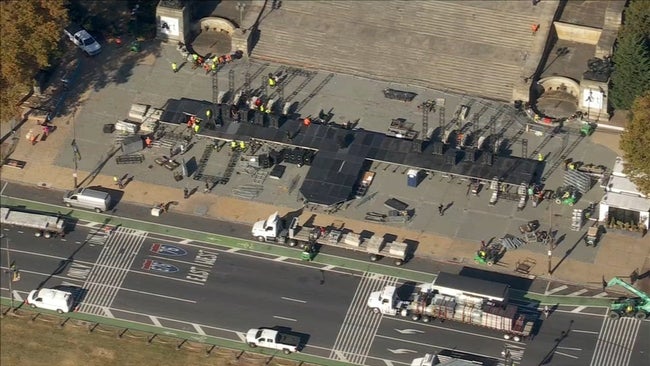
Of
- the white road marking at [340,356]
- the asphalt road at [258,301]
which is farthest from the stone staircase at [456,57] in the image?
the white road marking at [340,356]

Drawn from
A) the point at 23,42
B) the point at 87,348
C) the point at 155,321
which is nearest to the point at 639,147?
the point at 155,321

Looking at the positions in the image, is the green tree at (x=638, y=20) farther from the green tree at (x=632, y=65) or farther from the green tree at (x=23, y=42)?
the green tree at (x=23, y=42)

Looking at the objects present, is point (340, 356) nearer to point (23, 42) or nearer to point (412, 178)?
point (412, 178)

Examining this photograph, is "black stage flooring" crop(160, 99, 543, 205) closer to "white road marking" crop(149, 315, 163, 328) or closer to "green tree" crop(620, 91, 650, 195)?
"green tree" crop(620, 91, 650, 195)

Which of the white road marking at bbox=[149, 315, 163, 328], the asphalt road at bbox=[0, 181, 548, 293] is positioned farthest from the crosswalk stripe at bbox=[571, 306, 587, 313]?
the white road marking at bbox=[149, 315, 163, 328]

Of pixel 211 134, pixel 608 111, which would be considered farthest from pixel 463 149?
pixel 211 134
